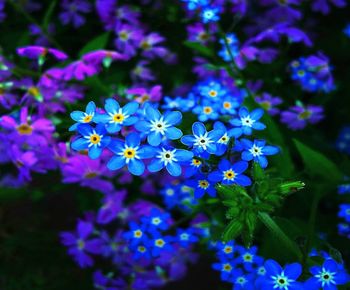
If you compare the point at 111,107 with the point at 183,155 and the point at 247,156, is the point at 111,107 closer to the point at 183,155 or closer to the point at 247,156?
the point at 183,155

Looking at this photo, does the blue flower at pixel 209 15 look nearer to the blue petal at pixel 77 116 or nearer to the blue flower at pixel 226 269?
the blue petal at pixel 77 116

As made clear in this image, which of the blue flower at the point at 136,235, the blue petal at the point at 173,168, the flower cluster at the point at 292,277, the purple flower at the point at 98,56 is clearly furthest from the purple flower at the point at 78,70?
the flower cluster at the point at 292,277

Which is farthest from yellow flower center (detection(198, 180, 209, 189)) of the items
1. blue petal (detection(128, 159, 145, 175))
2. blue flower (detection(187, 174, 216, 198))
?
blue petal (detection(128, 159, 145, 175))

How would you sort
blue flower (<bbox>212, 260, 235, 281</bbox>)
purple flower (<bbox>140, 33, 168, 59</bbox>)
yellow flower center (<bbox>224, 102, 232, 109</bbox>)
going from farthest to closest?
purple flower (<bbox>140, 33, 168, 59</bbox>) → yellow flower center (<bbox>224, 102, 232, 109</bbox>) → blue flower (<bbox>212, 260, 235, 281</bbox>)

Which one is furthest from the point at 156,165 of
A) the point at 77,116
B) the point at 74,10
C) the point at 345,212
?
the point at 74,10

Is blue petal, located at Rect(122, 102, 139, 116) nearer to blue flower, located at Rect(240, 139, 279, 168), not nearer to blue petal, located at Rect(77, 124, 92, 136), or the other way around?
blue petal, located at Rect(77, 124, 92, 136)

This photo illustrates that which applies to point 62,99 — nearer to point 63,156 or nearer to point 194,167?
point 63,156
